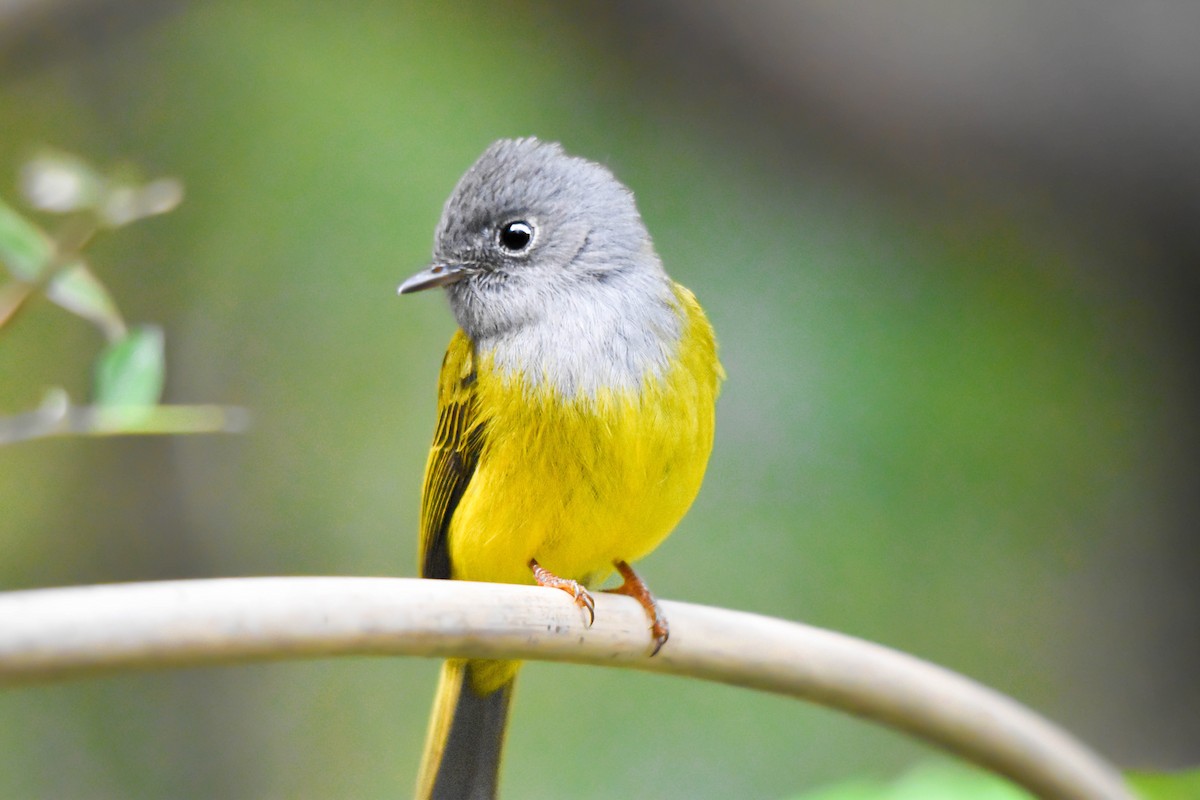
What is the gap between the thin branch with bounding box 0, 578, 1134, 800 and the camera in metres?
A: 0.93

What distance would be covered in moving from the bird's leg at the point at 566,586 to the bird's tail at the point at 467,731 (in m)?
0.28

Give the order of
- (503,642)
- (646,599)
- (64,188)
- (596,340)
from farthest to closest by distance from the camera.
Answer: (596,340) < (646,599) < (64,188) < (503,642)

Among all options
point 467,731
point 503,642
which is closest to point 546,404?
point 467,731

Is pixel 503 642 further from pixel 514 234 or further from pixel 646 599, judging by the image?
pixel 514 234

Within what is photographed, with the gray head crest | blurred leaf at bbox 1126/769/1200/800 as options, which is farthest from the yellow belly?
blurred leaf at bbox 1126/769/1200/800

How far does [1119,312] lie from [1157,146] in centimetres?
117

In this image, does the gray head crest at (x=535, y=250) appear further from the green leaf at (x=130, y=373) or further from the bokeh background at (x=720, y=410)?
the bokeh background at (x=720, y=410)

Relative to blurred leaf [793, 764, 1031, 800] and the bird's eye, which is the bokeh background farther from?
blurred leaf [793, 764, 1031, 800]

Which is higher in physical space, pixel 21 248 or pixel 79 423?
pixel 21 248

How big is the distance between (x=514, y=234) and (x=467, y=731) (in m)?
1.04

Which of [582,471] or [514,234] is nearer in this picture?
[582,471]

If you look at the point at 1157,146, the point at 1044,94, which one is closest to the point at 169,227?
the point at 1044,94

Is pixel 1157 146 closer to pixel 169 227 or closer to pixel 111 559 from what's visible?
pixel 169 227

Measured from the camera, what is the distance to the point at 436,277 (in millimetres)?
2496
